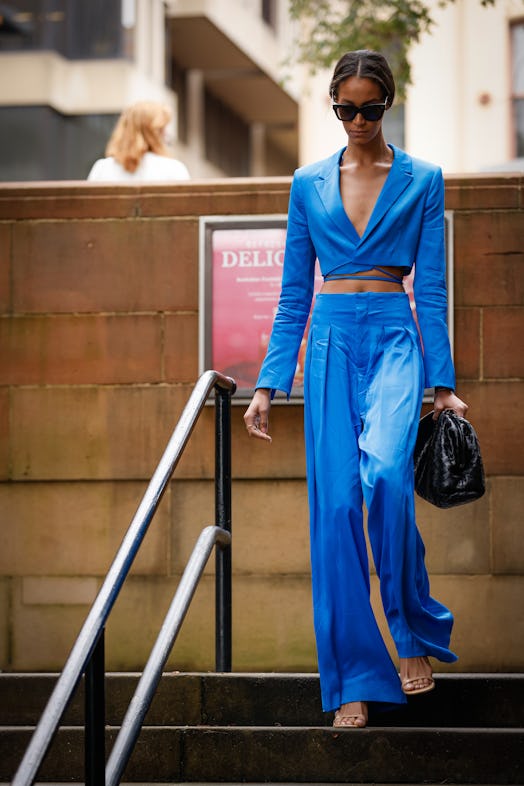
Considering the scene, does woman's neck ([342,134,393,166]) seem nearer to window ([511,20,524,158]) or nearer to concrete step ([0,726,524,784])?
concrete step ([0,726,524,784])

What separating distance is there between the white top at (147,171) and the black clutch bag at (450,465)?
117 inches

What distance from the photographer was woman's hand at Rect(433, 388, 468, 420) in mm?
4887

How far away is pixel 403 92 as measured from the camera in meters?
13.9

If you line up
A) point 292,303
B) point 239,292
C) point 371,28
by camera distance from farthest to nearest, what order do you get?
1. point 371,28
2. point 239,292
3. point 292,303

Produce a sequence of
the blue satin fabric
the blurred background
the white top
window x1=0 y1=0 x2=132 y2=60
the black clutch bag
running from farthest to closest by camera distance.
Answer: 1. the blurred background
2. window x1=0 y1=0 x2=132 y2=60
3. the white top
4. the black clutch bag
5. the blue satin fabric

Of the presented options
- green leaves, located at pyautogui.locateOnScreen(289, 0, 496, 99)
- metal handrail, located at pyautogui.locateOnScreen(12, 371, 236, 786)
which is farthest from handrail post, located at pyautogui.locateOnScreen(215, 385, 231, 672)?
green leaves, located at pyautogui.locateOnScreen(289, 0, 496, 99)

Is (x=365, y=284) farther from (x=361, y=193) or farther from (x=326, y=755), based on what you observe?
(x=326, y=755)

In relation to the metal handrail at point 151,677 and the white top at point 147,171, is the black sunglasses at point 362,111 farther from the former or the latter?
the white top at point 147,171

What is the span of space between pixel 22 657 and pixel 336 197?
3.04 m

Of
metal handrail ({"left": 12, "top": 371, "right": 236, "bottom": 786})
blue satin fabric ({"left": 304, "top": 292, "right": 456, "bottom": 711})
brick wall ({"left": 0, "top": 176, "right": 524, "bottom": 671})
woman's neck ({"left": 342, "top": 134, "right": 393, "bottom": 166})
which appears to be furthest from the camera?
brick wall ({"left": 0, "top": 176, "right": 524, "bottom": 671})

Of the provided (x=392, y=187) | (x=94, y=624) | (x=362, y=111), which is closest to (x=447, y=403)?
(x=392, y=187)

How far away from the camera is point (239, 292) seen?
6746 mm

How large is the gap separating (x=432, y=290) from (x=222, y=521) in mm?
1322

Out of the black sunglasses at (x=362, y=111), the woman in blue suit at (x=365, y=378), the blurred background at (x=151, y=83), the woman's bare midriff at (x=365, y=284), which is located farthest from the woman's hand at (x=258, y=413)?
the blurred background at (x=151, y=83)
